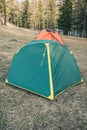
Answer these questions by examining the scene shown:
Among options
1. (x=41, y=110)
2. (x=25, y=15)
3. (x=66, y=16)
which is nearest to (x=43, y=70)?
(x=41, y=110)

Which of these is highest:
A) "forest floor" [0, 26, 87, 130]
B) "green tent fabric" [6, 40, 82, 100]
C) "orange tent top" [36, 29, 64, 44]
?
"orange tent top" [36, 29, 64, 44]

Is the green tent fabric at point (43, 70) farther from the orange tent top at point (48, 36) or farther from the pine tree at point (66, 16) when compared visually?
the pine tree at point (66, 16)

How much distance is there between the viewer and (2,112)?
22.8 feet

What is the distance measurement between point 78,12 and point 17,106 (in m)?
38.7

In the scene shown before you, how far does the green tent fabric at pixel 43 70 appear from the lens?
818cm

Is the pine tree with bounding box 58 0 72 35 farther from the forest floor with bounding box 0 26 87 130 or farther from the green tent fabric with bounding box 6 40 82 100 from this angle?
the forest floor with bounding box 0 26 87 130

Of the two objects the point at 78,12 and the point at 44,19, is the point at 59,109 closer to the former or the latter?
the point at 78,12

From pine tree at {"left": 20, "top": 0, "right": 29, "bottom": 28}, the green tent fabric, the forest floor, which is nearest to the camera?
the forest floor

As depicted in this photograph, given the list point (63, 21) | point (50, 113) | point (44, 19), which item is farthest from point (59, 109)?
point (44, 19)

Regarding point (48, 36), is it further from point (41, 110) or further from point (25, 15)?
point (25, 15)

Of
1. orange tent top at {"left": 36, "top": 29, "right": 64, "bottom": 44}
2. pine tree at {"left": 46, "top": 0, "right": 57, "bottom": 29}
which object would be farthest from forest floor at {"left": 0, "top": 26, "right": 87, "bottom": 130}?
pine tree at {"left": 46, "top": 0, "right": 57, "bottom": 29}

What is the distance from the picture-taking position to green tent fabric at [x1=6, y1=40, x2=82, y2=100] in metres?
8.18

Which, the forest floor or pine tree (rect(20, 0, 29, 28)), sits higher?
pine tree (rect(20, 0, 29, 28))

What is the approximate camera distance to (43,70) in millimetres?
8344
